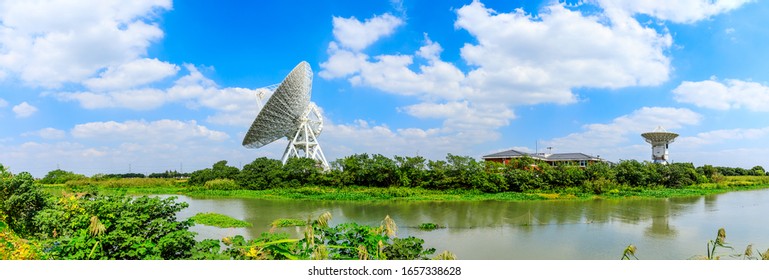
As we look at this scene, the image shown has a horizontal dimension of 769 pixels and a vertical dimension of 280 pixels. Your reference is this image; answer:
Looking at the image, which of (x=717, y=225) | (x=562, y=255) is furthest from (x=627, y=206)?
(x=562, y=255)

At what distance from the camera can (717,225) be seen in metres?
8.48

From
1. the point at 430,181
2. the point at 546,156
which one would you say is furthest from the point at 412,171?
the point at 546,156

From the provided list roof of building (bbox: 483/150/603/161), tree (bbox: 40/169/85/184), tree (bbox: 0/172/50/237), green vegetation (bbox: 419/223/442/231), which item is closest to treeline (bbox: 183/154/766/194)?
roof of building (bbox: 483/150/603/161)

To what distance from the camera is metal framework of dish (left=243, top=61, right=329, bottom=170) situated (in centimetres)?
1630

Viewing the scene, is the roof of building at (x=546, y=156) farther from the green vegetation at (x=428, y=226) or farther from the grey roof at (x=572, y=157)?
the green vegetation at (x=428, y=226)

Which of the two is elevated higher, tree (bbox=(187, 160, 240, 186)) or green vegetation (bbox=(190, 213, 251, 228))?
tree (bbox=(187, 160, 240, 186))

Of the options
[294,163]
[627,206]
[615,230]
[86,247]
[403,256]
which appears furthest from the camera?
[294,163]

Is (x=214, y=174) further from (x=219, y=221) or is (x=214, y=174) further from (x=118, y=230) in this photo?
(x=118, y=230)

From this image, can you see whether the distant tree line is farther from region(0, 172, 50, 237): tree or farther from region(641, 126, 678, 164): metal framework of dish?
region(0, 172, 50, 237): tree

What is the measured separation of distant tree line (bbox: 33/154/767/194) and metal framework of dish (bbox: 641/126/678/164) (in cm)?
97

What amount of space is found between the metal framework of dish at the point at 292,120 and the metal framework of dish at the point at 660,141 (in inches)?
635

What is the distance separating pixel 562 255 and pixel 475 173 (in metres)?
11.4

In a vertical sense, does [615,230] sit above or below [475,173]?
below
